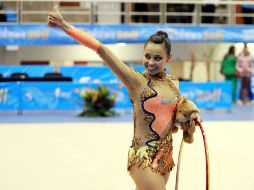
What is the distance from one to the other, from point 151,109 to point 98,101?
11941mm

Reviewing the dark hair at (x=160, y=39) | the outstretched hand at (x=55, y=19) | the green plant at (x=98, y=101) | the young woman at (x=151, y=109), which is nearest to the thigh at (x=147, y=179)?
the young woman at (x=151, y=109)

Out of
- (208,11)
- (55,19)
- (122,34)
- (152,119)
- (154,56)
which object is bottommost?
(152,119)

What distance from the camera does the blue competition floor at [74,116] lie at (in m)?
15.7

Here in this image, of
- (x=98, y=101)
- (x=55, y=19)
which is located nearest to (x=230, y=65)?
(x=98, y=101)

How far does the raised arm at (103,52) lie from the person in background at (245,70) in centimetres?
1580

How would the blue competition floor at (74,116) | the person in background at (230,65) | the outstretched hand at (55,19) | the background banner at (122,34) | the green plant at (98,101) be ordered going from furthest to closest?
the person in background at (230,65), the background banner at (122,34), the green plant at (98,101), the blue competition floor at (74,116), the outstretched hand at (55,19)

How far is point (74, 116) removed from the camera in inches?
655

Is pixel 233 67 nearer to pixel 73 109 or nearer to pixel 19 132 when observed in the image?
A: pixel 73 109

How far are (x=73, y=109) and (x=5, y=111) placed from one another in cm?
211

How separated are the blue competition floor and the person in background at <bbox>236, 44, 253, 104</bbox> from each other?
1929 millimetres

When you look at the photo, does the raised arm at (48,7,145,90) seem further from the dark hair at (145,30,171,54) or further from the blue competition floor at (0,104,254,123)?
the blue competition floor at (0,104,254,123)

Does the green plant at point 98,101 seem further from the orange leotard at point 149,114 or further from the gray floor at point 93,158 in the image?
the orange leotard at point 149,114

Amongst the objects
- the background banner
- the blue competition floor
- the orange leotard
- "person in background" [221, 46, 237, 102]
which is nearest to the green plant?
the blue competition floor

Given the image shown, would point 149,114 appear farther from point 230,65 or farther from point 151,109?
point 230,65
